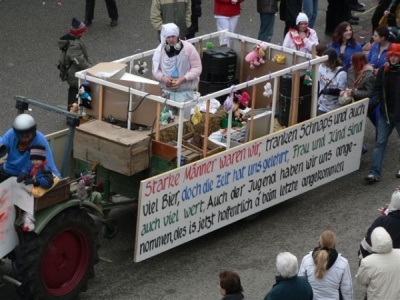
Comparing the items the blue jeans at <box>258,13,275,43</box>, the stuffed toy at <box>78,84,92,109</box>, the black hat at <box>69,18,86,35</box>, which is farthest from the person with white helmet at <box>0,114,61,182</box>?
the blue jeans at <box>258,13,275,43</box>

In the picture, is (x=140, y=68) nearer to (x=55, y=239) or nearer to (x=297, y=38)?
(x=297, y=38)

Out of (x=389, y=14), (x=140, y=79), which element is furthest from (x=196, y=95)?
(x=389, y=14)

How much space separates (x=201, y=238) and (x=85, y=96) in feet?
6.34

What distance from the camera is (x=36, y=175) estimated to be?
965 cm

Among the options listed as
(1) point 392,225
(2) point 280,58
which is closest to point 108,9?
(2) point 280,58

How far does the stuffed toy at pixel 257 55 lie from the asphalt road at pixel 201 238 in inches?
65.7

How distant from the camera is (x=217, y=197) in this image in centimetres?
1145

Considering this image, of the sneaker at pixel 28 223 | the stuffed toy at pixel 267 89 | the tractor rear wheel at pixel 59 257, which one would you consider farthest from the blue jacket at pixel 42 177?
the stuffed toy at pixel 267 89

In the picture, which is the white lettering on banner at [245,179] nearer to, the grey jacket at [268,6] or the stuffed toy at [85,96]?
the stuffed toy at [85,96]

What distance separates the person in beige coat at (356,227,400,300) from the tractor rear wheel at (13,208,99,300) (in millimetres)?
2637

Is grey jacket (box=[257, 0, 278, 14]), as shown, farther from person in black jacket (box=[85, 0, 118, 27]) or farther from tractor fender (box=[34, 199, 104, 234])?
tractor fender (box=[34, 199, 104, 234])

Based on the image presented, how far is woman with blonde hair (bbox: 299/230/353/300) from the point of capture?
9.22 m

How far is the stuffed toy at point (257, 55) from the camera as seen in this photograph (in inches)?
519

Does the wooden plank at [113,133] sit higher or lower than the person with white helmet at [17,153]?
lower
